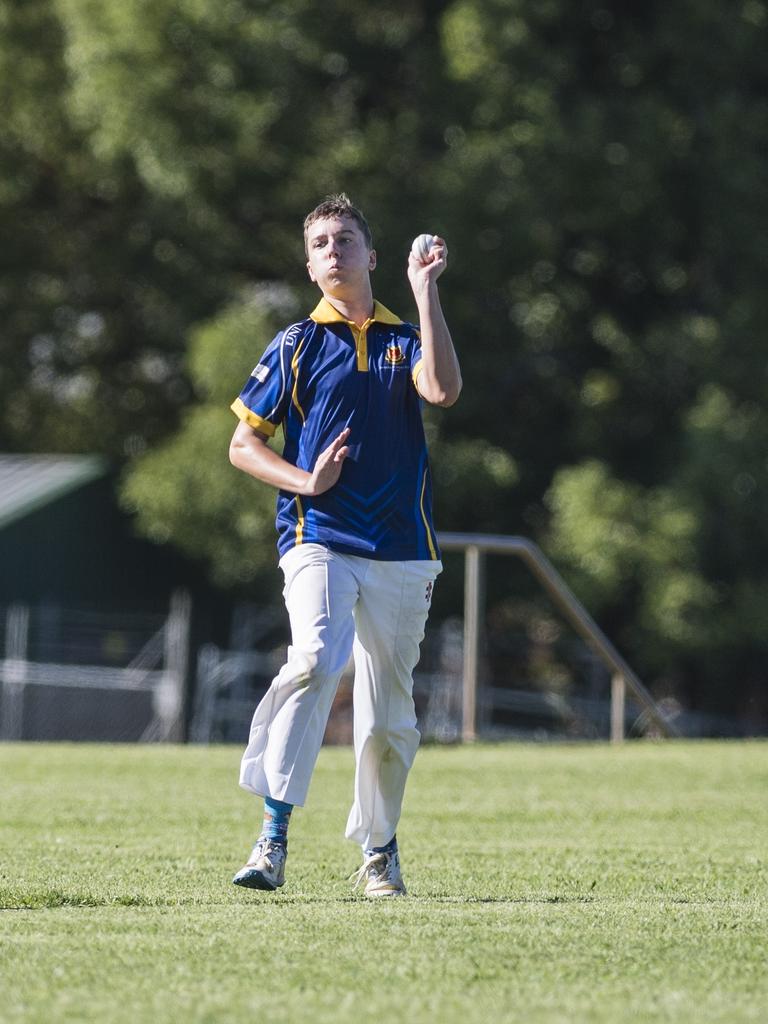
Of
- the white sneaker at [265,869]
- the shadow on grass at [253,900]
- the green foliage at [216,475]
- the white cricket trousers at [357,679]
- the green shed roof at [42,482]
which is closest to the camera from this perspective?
the shadow on grass at [253,900]

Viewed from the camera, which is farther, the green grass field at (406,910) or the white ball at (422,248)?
the white ball at (422,248)

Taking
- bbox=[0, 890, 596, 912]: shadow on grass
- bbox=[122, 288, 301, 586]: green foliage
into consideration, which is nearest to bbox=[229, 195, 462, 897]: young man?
bbox=[0, 890, 596, 912]: shadow on grass

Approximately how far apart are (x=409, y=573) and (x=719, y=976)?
1.93 metres

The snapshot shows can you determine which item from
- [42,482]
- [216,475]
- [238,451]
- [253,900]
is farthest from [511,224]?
[253,900]

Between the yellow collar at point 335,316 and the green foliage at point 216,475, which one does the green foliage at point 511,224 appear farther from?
the yellow collar at point 335,316

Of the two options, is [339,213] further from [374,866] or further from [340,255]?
[374,866]

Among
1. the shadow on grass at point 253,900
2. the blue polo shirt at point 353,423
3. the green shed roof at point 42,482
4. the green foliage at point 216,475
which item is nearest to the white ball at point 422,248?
the blue polo shirt at point 353,423

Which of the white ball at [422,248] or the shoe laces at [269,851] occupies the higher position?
the white ball at [422,248]

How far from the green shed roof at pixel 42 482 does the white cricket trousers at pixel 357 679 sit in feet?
76.0

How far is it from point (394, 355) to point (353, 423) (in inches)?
9.8

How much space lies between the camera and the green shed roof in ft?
92.4

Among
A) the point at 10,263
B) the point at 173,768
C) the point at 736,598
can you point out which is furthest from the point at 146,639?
the point at 173,768

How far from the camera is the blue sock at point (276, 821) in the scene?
203 inches

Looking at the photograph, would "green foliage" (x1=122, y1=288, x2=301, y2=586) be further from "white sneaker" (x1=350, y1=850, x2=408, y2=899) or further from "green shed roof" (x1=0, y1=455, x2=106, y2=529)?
"white sneaker" (x1=350, y1=850, x2=408, y2=899)
